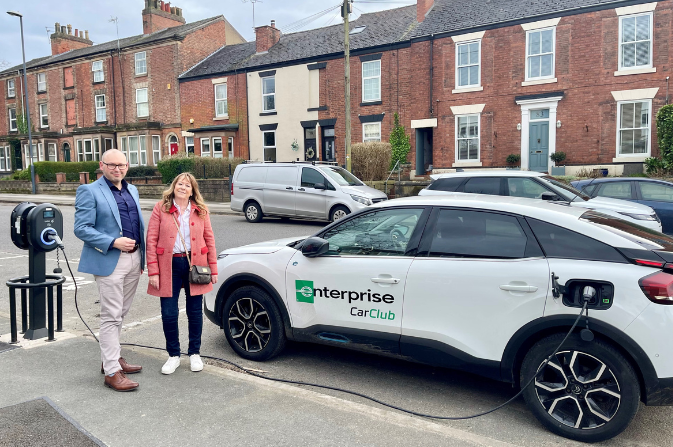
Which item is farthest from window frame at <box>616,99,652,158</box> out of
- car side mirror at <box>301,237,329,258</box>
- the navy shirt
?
the navy shirt

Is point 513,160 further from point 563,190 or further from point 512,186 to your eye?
point 512,186

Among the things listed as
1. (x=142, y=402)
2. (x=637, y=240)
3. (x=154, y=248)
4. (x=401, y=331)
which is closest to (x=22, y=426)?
(x=142, y=402)

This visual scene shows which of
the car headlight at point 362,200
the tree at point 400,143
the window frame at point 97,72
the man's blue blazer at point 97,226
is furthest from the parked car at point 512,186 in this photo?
the window frame at point 97,72

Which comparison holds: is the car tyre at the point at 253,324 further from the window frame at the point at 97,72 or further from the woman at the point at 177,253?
the window frame at the point at 97,72

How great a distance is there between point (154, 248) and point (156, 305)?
3124 mm

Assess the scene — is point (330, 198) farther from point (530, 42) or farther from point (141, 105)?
point (141, 105)

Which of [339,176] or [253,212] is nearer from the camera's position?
[339,176]

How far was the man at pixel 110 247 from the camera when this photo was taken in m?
4.14

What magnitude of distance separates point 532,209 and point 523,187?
653 cm

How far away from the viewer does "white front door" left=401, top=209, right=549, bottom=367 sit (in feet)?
12.0

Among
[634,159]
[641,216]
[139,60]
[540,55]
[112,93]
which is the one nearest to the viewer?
[641,216]

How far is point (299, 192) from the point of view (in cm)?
1581

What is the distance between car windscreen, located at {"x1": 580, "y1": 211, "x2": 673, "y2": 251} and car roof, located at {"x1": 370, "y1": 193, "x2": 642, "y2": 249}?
0.06 m

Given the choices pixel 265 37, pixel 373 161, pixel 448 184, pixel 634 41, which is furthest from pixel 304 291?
pixel 265 37
